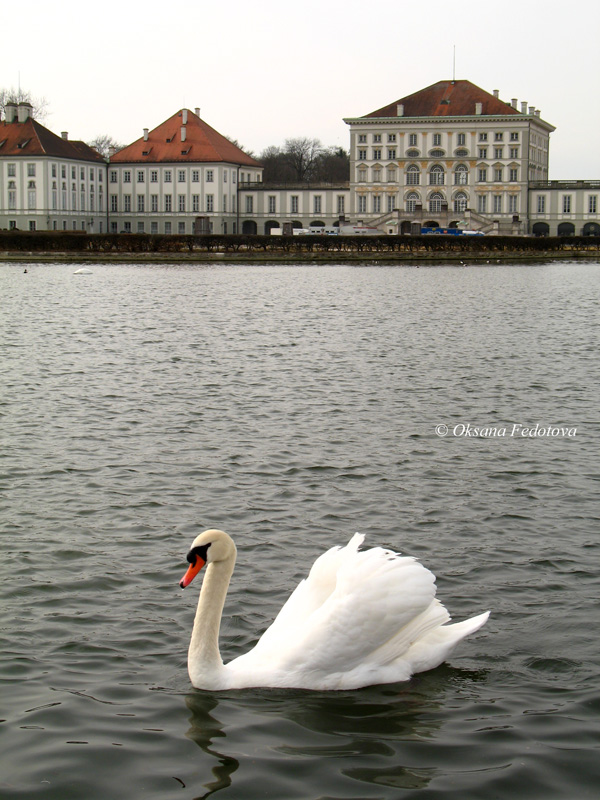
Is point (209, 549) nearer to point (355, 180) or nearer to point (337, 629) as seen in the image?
point (337, 629)

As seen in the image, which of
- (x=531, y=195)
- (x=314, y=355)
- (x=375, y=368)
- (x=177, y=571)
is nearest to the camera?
(x=177, y=571)

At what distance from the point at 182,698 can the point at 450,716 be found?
59.1 inches

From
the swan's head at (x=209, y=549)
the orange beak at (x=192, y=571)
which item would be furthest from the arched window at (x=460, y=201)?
the orange beak at (x=192, y=571)

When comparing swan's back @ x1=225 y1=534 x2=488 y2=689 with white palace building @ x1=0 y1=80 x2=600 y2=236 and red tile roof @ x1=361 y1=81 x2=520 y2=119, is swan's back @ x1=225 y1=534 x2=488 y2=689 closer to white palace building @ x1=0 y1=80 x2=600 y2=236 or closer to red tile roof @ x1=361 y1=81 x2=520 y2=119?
white palace building @ x1=0 y1=80 x2=600 y2=236

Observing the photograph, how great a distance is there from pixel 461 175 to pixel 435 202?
399 centimetres

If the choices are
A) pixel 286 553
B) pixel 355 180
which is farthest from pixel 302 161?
pixel 286 553

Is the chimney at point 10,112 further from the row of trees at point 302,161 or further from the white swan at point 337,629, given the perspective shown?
the white swan at point 337,629

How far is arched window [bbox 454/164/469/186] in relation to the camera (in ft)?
373

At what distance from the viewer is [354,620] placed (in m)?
5.79

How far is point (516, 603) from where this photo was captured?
24.3 feet

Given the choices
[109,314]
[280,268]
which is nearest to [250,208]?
[280,268]

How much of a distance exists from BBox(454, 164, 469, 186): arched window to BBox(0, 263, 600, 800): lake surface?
95.8 meters

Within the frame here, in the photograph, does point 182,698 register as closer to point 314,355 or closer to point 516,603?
point 516,603

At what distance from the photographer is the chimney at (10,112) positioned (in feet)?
359
